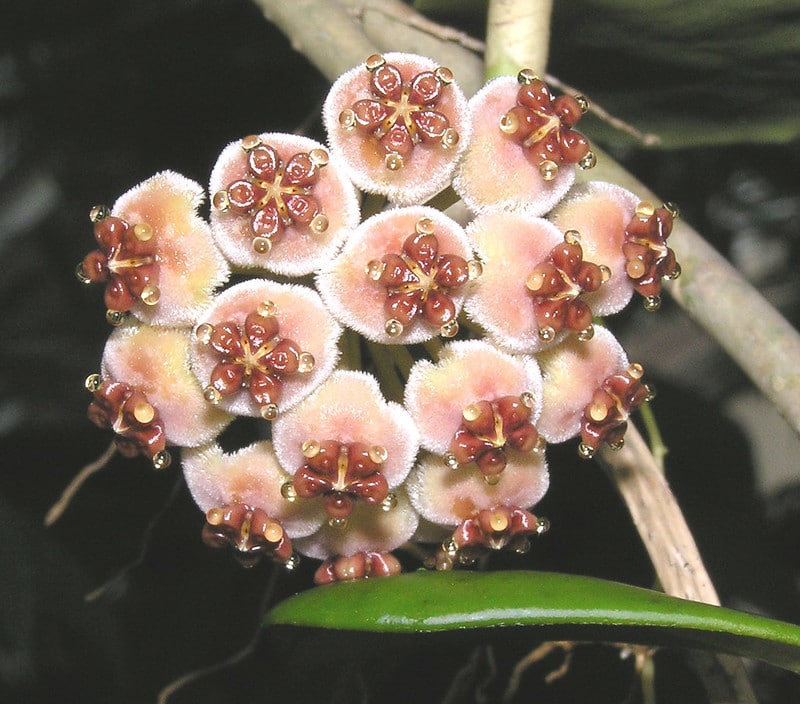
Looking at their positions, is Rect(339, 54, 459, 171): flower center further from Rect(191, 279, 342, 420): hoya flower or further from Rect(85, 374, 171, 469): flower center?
Rect(85, 374, 171, 469): flower center

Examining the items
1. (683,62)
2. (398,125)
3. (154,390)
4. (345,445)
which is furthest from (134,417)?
(683,62)

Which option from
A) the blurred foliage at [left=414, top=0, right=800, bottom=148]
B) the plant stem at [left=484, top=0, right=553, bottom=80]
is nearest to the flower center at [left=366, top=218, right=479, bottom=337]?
the plant stem at [left=484, top=0, right=553, bottom=80]

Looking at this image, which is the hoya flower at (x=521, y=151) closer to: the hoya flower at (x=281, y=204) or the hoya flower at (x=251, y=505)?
the hoya flower at (x=281, y=204)

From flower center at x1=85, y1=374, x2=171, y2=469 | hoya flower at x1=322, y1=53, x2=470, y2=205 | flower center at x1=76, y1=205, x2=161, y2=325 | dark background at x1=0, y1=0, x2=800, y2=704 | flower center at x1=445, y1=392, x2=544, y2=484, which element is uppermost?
hoya flower at x1=322, y1=53, x2=470, y2=205

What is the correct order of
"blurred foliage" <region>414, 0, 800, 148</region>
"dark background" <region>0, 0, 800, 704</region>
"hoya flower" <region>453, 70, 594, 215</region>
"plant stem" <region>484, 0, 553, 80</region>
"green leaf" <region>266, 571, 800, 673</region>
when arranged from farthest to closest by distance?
"dark background" <region>0, 0, 800, 704</region>, "blurred foliage" <region>414, 0, 800, 148</region>, "plant stem" <region>484, 0, 553, 80</region>, "hoya flower" <region>453, 70, 594, 215</region>, "green leaf" <region>266, 571, 800, 673</region>

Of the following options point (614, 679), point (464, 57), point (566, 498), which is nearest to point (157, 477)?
point (566, 498)

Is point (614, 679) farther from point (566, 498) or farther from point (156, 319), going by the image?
point (156, 319)
